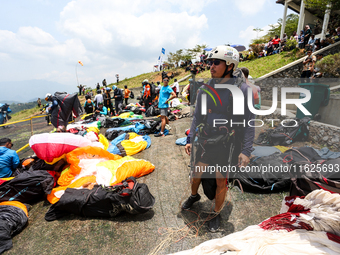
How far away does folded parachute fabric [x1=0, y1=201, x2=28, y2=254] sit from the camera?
1992 millimetres

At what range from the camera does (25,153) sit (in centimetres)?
524

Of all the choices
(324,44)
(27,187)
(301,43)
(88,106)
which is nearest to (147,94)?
(88,106)

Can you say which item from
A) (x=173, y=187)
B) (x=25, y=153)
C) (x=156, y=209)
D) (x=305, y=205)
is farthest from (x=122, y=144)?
(x=305, y=205)

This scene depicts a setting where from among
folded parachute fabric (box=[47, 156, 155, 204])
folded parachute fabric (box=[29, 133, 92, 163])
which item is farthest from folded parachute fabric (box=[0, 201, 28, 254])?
folded parachute fabric (box=[29, 133, 92, 163])

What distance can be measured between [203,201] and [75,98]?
5615mm

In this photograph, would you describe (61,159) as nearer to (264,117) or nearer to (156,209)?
(156,209)

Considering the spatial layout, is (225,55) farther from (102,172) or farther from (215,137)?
(102,172)

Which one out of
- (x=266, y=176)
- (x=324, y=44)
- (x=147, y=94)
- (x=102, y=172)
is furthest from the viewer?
(x=324, y=44)

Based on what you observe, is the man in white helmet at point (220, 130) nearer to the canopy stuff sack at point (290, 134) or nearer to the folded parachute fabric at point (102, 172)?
the folded parachute fabric at point (102, 172)

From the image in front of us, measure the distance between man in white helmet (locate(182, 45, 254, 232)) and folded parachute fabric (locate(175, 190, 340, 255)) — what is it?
62 cm

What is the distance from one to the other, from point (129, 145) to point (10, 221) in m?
2.81

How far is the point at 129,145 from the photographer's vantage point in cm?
475

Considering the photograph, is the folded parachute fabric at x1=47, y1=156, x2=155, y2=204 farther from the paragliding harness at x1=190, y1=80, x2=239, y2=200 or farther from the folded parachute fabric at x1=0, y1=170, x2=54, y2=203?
the paragliding harness at x1=190, y1=80, x2=239, y2=200

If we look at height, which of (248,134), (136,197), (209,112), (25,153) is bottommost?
(25,153)
